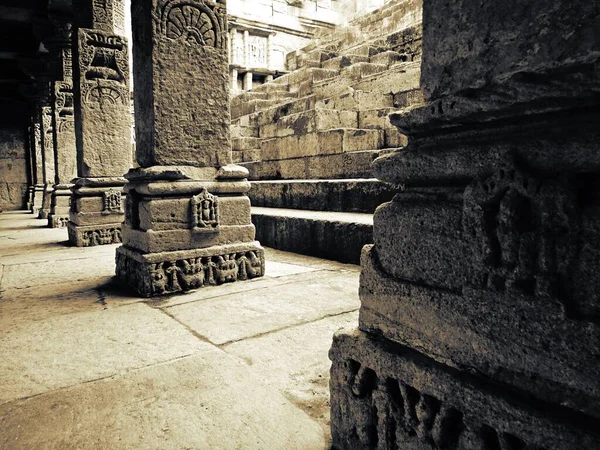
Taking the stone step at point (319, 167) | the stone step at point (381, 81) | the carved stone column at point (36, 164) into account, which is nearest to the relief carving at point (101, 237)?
the stone step at point (319, 167)

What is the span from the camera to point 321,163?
19.1ft

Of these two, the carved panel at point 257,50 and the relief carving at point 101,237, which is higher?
the carved panel at point 257,50

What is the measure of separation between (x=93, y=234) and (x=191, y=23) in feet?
10.4

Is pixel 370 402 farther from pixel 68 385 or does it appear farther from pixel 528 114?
pixel 68 385

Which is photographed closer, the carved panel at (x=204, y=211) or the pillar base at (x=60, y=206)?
the carved panel at (x=204, y=211)

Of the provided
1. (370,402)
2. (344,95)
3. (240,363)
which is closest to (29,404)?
(240,363)

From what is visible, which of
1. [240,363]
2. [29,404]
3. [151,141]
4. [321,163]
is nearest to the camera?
[29,404]

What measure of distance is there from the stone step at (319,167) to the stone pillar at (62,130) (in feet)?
9.73

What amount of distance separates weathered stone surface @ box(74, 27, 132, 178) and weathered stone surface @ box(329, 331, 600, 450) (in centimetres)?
463

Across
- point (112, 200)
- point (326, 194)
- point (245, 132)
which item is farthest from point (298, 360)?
point (245, 132)

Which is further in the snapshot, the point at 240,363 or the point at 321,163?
the point at 321,163

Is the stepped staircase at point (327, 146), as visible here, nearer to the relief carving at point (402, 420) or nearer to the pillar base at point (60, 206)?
the relief carving at point (402, 420)

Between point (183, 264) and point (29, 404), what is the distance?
1515 millimetres

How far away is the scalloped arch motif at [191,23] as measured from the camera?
290 centimetres
